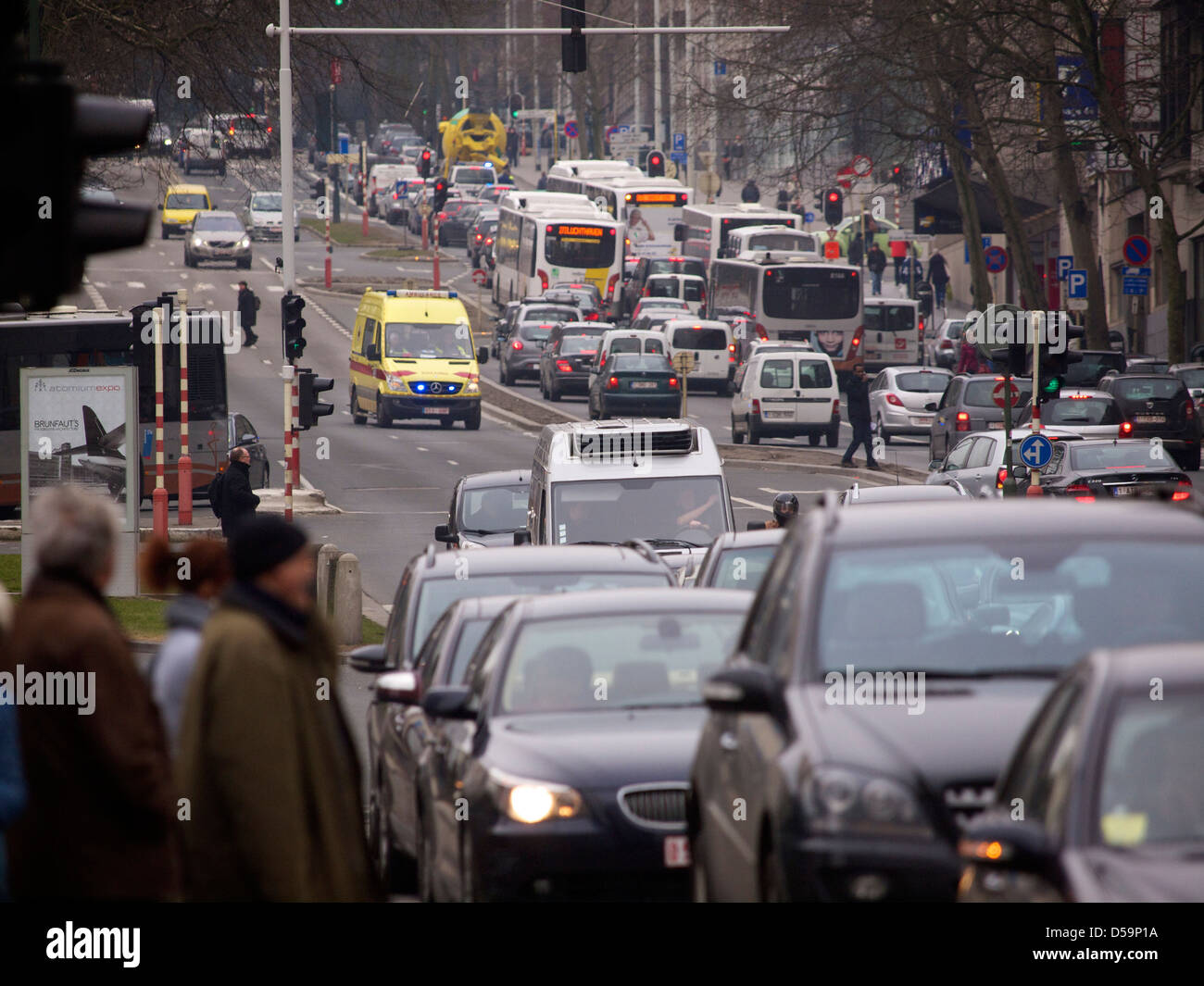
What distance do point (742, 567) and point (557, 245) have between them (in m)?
52.9

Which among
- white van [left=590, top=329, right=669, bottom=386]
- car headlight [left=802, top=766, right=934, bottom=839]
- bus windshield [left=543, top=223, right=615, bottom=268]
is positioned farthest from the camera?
bus windshield [left=543, top=223, right=615, bottom=268]

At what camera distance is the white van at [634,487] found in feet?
56.9

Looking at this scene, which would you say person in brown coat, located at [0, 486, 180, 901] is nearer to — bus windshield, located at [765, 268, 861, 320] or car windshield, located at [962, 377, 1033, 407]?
car windshield, located at [962, 377, 1033, 407]

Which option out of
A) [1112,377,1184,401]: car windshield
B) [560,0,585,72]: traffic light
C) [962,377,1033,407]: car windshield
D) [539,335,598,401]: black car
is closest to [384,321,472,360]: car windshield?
[539,335,598,401]: black car

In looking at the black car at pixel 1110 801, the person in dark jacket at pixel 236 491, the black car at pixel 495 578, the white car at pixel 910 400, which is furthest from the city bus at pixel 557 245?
the black car at pixel 1110 801

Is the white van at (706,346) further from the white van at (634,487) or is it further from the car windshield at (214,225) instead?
the white van at (634,487)

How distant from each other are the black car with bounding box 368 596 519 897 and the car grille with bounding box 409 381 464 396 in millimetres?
34879

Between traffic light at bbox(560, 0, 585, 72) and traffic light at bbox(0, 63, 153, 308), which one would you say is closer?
traffic light at bbox(0, 63, 153, 308)

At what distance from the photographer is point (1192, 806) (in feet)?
16.1

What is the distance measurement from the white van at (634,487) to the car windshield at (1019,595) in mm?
10824

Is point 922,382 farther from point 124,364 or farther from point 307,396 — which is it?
point 307,396

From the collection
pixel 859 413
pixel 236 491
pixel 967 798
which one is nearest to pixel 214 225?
pixel 859 413

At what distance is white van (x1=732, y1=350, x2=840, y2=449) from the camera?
1655 inches

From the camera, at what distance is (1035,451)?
2448 centimetres
